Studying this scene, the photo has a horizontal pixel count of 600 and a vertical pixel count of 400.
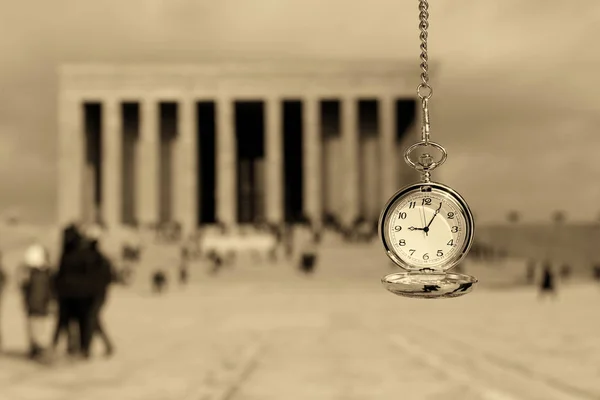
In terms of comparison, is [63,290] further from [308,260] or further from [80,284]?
[308,260]

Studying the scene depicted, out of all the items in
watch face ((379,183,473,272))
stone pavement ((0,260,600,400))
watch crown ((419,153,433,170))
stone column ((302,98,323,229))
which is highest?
stone column ((302,98,323,229))

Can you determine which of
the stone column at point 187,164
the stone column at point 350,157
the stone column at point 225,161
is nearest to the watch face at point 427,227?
the stone column at point 350,157

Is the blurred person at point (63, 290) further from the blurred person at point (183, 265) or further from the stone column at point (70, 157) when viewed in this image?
the stone column at point (70, 157)

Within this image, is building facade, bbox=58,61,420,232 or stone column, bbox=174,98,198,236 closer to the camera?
building facade, bbox=58,61,420,232

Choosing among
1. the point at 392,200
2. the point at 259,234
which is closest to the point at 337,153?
the point at 259,234

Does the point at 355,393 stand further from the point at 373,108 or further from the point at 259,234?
the point at 373,108

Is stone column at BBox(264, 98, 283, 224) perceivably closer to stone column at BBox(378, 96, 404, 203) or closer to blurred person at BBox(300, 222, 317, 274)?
stone column at BBox(378, 96, 404, 203)

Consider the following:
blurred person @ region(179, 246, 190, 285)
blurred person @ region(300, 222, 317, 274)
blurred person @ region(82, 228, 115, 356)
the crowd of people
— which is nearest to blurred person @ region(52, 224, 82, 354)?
the crowd of people
